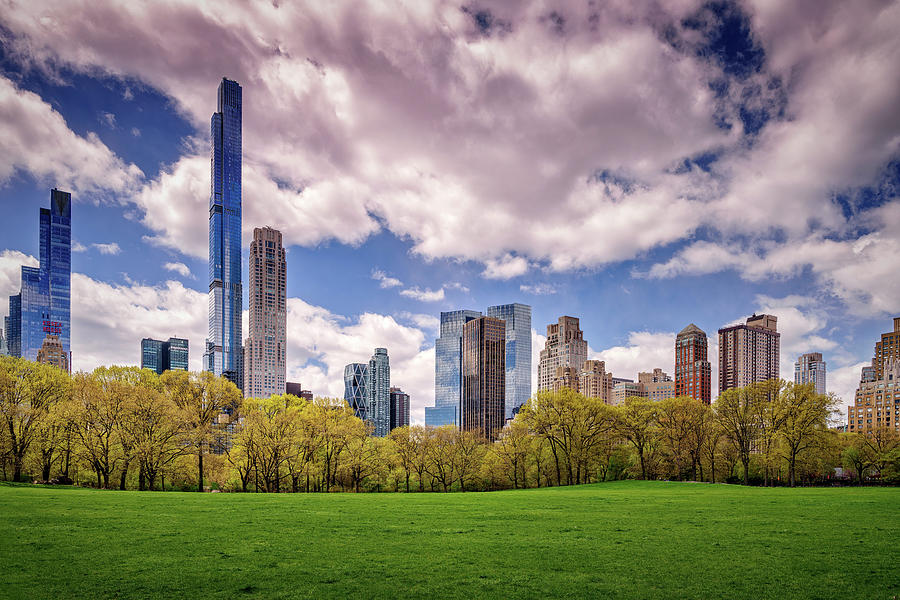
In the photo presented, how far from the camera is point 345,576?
13.0 metres

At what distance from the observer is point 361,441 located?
213 ft

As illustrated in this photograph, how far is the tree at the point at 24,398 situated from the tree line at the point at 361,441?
5.7 inches

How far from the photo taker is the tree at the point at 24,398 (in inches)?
1880

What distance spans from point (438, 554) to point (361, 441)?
52.1 metres

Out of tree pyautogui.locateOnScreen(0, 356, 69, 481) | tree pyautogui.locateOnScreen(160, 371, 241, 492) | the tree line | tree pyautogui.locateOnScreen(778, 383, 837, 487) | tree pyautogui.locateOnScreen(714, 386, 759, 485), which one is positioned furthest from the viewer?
tree pyautogui.locateOnScreen(714, 386, 759, 485)

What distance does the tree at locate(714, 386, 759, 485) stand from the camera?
2514 inches

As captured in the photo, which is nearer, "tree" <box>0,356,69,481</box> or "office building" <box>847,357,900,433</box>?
"tree" <box>0,356,69,481</box>

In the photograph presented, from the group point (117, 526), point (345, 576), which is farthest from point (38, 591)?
point (117, 526)

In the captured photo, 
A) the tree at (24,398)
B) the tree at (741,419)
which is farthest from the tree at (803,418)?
the tree at (24,398)

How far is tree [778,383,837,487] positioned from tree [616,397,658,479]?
629 inches

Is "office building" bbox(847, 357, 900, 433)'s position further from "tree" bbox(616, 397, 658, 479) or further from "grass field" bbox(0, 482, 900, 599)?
"grass field" bbox(0, 482, 900, 599)

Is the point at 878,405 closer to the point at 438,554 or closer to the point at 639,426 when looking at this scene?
the point at 639,426

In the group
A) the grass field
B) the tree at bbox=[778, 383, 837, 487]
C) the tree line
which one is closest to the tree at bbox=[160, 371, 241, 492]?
the tree line

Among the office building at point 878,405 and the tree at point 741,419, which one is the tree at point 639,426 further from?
the office building at point 878,405
